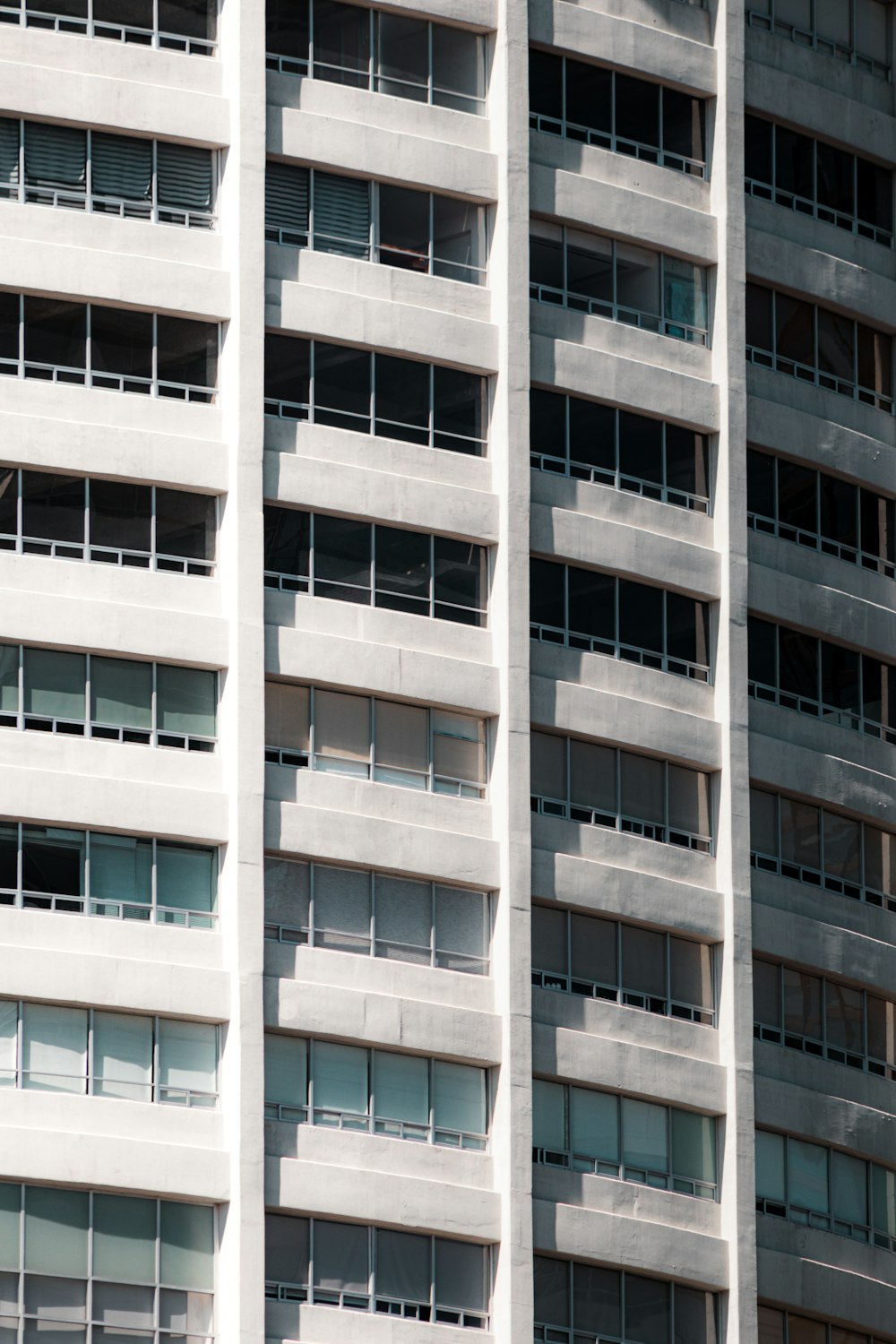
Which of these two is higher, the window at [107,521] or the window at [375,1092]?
the window at [107,521]

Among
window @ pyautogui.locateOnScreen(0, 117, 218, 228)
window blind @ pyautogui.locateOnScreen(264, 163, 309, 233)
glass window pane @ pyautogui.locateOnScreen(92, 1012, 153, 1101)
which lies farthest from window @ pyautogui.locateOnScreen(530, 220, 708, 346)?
glass window pane @ pyautogui.locateOnScreen(92, 1012, 153, 1101)

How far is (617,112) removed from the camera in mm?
63062

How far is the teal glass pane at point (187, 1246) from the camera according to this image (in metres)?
54.1

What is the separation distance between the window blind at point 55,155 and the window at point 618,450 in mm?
9553

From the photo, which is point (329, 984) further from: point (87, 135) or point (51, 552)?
point (87, 135)

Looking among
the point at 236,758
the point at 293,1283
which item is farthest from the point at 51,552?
the point at 293,1283

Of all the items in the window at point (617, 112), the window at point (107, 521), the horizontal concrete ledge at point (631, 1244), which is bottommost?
the horizontal concrete ledge at point (631, 1244)

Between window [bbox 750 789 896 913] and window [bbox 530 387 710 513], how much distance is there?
6.08m

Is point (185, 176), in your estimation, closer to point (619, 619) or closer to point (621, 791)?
point (619, 619)

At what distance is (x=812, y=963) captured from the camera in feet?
204

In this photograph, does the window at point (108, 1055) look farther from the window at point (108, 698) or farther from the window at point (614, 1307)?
the window at point (614, 1307)

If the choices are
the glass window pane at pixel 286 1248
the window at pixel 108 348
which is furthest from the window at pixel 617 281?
the glass window pane at pixel 286 1248

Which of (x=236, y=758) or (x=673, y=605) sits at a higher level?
(x=673, y=605)

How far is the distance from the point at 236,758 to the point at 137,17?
46.0 feet
